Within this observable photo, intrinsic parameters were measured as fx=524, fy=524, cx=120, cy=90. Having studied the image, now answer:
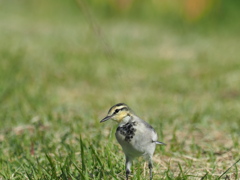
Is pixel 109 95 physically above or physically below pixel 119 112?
above

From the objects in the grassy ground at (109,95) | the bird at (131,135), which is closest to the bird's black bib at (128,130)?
the bird at (131,135)

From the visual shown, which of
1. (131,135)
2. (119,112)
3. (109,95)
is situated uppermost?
(109,95)

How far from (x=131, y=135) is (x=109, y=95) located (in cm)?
521

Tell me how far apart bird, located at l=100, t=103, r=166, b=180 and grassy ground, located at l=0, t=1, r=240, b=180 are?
174 mm

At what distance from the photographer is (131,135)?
3.61 metres

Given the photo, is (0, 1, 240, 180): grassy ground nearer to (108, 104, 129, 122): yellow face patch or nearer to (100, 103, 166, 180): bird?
(100, 103, 166, 180): bird

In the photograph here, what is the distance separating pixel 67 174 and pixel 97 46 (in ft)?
28.4

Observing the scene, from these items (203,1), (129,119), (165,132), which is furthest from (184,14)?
(129,119)

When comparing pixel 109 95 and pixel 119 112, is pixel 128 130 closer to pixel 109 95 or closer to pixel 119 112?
pixel 119 112

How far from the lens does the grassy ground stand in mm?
4527

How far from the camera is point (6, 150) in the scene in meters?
5.35

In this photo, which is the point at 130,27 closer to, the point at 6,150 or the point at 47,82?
the point at 47,82

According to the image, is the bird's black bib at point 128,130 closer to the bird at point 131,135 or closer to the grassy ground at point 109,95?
the bird at point 131,135

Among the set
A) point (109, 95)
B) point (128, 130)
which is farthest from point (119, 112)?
point (109, 95)
